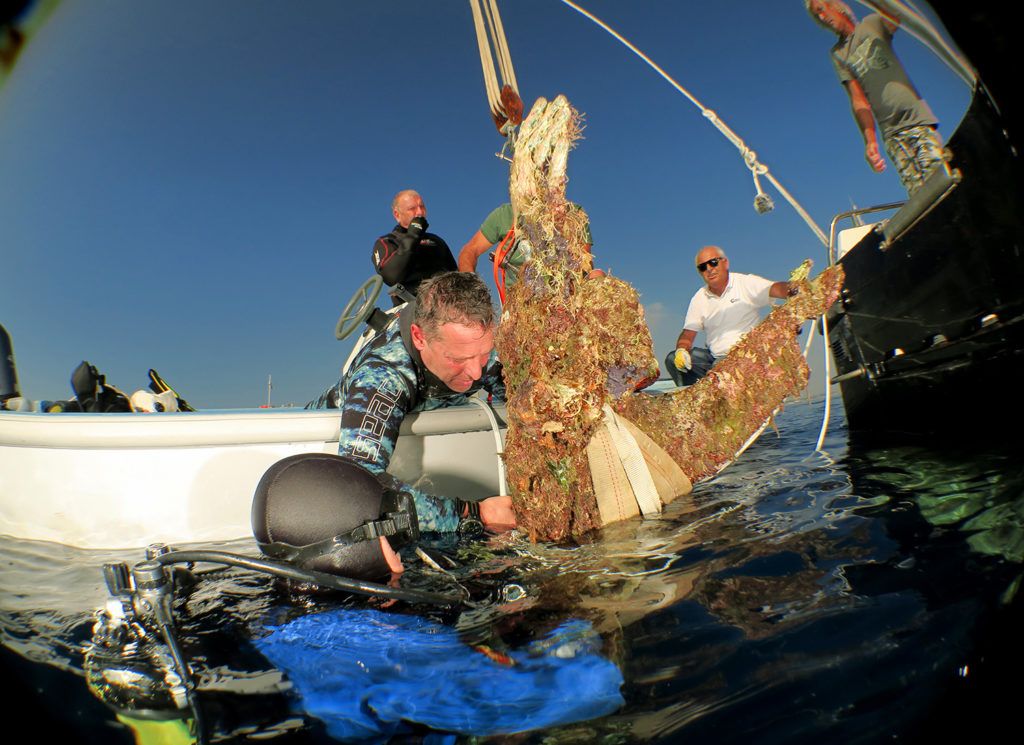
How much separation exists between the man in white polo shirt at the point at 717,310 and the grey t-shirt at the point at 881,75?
358 centimetres

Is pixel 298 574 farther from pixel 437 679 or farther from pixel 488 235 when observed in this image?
pixel 488 235

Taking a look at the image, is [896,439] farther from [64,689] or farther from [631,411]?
[64,689]

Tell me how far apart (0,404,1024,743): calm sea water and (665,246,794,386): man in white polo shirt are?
322 centimetres

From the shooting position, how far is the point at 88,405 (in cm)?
427

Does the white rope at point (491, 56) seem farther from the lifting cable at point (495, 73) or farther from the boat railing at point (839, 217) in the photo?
the boat railing at point (839, 217)

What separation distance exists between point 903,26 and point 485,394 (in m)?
3.10

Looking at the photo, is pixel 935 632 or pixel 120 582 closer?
pixel 935 632

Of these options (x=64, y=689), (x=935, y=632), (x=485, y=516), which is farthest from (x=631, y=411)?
(x=64, y=689)

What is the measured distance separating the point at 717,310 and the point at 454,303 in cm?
436

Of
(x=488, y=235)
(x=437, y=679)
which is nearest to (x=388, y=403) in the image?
(x=437, y=679)

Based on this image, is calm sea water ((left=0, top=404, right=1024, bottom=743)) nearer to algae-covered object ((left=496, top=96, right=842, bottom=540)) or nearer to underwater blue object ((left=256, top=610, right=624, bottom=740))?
underwater blue object ((left=256, top=610, right=624, bottom=740))

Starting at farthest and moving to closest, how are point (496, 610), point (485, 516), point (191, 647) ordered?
point (485, 516) < point (496, 610) < point (191, 647)

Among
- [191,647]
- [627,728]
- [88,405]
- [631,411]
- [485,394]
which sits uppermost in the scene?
[88,405]

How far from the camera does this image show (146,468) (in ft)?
10.5
